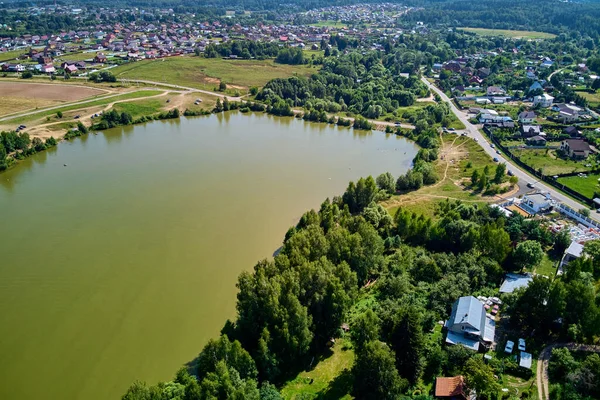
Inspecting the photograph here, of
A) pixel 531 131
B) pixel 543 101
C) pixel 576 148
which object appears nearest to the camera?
pixel 576 148

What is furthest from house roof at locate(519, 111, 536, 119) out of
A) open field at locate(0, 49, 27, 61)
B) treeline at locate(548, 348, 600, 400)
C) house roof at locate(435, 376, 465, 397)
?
open field at locate(0, 49, 27, 61)

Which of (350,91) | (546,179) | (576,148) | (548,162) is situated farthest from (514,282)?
(350,91)

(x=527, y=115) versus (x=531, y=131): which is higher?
(x=527, y=115)

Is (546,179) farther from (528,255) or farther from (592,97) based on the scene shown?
(592,97)

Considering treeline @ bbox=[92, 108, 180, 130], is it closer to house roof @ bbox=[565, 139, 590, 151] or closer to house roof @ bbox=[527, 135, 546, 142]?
house roof @ bbox=[527, 135, 546, 142]

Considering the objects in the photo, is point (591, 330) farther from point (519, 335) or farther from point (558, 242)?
point (558, 242)
